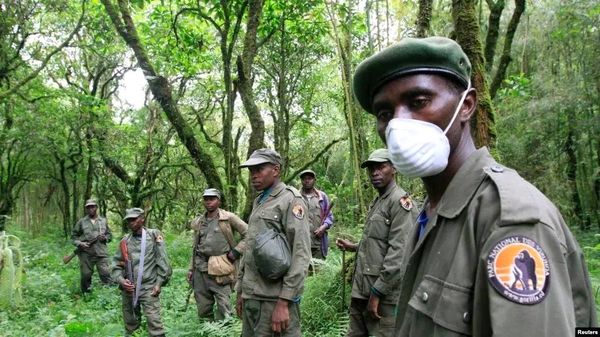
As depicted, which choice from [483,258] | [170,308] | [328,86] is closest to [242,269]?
[483,258]

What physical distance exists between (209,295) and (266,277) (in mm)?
2777

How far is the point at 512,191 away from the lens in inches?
43.5

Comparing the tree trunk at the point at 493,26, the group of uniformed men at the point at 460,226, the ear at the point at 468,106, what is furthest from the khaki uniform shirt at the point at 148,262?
A: the ear at the point at 468,106

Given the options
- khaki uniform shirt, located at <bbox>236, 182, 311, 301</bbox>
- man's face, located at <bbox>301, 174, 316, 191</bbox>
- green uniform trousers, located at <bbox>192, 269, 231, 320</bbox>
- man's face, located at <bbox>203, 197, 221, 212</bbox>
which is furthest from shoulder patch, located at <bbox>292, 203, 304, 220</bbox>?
man's face, located at <bbox>301, 174, 316, 191</bbox>

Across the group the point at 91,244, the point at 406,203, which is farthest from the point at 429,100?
the point at 91,244

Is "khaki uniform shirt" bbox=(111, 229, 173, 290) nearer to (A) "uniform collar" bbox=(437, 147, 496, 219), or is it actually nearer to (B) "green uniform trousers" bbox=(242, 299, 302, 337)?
(B) "green uniform trousers" bbox=(242, 299, 302, 337)

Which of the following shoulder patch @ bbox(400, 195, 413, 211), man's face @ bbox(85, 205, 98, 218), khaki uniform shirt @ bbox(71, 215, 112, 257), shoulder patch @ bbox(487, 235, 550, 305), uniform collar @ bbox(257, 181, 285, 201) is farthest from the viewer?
khaki uniform shirt @ bbox(71, 215, 112, 257)

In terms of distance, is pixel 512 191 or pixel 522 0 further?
pixel 522 0

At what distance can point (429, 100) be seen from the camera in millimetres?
1406

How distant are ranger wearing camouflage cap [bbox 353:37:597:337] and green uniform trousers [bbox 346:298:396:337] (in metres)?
2.32

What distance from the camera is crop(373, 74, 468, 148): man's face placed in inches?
55.2

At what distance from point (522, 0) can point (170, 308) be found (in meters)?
7.63

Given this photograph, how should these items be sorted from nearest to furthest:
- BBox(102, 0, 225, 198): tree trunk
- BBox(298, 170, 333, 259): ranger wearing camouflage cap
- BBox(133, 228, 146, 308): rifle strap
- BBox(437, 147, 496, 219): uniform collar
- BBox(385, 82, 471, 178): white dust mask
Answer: BBox(437, 147, 496, 219): uniform collar < BBox(385, 82, 471, 178): white dust mask < BBox(133, 228, 146, 308): rifle strap < BBox(102, 0, 225, 198): tree trunk < BBox(298, 170, 333, 259): ranger wearing camouflage cap

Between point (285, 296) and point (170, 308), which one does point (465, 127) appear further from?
point (170, 308)
